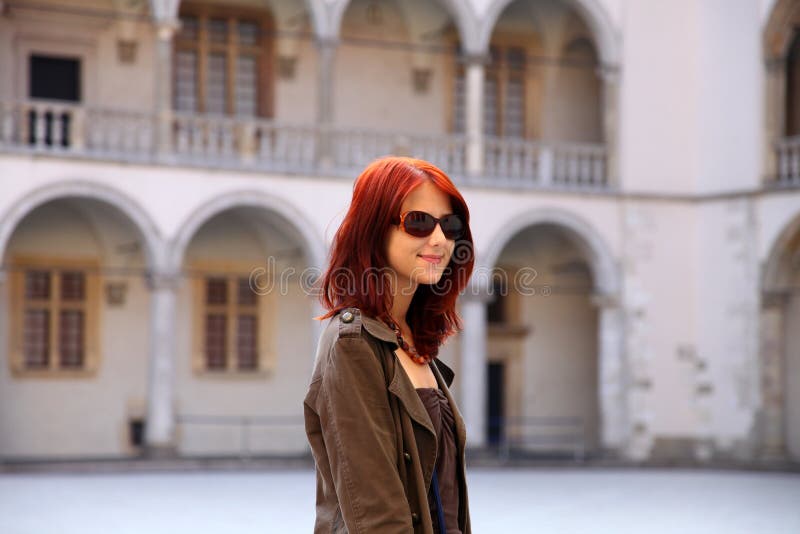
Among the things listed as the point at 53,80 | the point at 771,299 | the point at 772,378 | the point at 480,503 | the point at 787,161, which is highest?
the point at 53,80

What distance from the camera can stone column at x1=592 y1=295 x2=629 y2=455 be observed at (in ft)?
72.2

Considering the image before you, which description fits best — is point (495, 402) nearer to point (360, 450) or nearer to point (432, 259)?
point (432, 259)

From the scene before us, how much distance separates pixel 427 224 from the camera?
2859mm

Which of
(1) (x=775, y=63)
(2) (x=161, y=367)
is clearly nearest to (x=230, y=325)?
(2) (x=161, y=367)

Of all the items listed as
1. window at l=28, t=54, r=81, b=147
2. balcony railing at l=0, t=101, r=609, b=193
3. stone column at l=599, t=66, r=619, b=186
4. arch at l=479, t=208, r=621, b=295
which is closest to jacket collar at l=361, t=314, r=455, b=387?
balcony railing at l=0, t=101, r=609, b=193

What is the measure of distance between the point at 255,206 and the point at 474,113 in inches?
162

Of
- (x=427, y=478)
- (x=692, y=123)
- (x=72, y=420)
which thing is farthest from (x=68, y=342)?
(x=427, y=478)

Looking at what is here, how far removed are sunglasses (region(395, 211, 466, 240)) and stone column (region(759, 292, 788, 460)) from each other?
757 inches

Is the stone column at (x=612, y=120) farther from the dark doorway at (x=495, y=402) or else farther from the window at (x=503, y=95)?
the dark doorway at (x=495, y=402)

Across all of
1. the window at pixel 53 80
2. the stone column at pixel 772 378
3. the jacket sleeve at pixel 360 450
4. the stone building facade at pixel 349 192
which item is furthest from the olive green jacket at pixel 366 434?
the stone column at pixel 772 378

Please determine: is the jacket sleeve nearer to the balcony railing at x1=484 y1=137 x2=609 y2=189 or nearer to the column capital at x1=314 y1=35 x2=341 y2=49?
the column capital at x1=314 y1=35 x2=341 y2=49

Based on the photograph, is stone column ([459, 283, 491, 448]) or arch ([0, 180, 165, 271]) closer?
arch ([0, 180, 165, 271])

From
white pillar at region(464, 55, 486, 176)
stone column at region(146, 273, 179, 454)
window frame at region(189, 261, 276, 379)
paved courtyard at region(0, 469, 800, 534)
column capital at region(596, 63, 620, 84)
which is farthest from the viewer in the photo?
column capital at region(596, 63, 620, 84)

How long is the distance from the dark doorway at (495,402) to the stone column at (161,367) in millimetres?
7117
